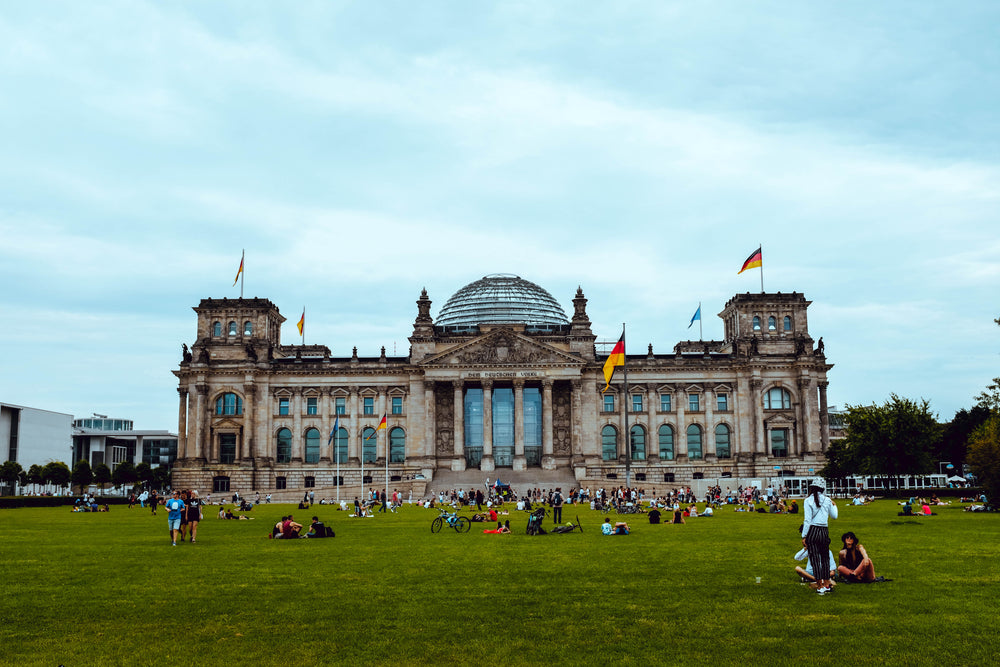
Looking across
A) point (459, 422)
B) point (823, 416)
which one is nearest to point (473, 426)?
point (459, 422)

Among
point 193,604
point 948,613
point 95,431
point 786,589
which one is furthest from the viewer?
point 95,431

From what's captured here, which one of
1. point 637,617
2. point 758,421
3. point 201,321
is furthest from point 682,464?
point 637,617

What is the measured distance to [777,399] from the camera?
4225 inches

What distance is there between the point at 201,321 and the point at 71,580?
91.8 m

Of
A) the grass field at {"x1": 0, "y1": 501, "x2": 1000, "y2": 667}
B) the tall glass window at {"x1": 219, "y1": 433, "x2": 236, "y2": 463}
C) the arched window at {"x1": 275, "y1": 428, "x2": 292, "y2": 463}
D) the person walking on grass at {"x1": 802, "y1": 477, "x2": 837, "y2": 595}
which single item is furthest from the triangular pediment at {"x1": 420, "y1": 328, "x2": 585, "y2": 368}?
the person walking on grass at {"x1": 802, "y1": 477, "x2": 837, "y2": 595}

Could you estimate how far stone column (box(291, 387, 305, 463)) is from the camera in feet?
349

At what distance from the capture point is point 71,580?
22047 mm

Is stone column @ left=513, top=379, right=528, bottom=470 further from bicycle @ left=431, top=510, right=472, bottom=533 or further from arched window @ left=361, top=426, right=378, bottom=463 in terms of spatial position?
bicycle @ left=431, top=510, right=472, bottom=533

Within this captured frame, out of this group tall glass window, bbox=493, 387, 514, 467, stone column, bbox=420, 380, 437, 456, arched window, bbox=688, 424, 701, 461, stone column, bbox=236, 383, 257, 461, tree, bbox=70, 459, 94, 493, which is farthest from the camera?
tree, bbox=70, 459, 94, 493

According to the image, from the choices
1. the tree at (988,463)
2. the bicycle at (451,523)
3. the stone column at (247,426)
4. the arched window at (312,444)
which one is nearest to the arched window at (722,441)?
the arched window at (312,444)

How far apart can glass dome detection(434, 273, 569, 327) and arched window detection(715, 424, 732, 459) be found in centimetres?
2659

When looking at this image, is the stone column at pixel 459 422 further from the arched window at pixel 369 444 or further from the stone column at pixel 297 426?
the stone column at pixel 297 426

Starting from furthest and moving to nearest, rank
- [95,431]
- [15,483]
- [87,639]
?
[95,431] → [15,483] → [87,639]

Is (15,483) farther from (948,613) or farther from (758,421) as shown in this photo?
(948,613)
